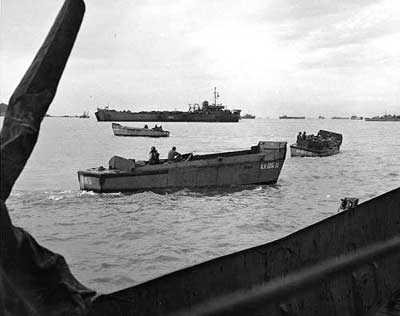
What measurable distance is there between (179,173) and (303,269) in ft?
69.5

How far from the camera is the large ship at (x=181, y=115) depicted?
12190 centimetres

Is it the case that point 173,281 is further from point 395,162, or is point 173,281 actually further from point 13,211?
point 395,162

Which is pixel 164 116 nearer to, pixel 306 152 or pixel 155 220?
pixel 306 152

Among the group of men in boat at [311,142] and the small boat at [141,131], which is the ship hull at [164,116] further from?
the group of men in boat at [311,142]

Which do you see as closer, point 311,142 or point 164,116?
point 311,142

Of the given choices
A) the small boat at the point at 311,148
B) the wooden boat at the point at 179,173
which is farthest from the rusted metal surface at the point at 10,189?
the small boat at the point at 311,148

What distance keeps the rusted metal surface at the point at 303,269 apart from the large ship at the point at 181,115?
117 m

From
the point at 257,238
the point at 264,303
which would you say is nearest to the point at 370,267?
the point at 264,303

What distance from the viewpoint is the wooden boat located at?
24047 mm

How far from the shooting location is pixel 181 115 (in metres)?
131

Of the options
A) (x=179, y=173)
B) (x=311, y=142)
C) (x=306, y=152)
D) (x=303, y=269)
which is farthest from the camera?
(x=311, y=142)

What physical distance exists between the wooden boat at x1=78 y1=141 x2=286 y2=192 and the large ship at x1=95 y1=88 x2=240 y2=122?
94245 millimetres

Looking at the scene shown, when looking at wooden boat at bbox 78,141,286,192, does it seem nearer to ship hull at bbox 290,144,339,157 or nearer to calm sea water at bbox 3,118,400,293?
calm sea water at bbox 3,118,400,293

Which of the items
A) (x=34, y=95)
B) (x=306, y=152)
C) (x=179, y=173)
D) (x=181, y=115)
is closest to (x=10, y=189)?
(x=34, y=95)
